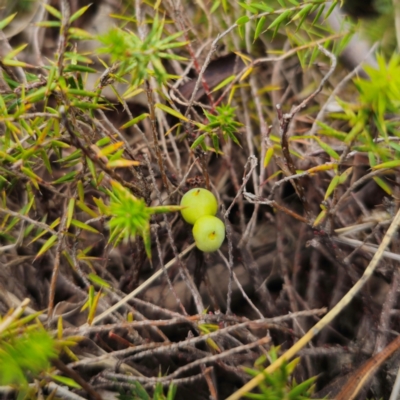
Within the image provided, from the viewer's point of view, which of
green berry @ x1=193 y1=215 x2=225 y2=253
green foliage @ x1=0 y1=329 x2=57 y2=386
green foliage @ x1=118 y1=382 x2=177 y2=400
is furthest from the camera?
green berry @ x1=193 y1=215 x2=225 y2=253

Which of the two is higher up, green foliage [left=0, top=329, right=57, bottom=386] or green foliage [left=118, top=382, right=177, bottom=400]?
green foliage [left=0, top=329, right=57, bottom=386]

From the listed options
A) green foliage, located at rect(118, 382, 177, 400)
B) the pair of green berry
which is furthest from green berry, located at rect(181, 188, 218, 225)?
green foliage, located at rect(118, 382, 177, 400)

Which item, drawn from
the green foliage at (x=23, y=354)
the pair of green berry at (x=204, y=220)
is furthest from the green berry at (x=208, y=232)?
the green foliage at (x=23, y=354)

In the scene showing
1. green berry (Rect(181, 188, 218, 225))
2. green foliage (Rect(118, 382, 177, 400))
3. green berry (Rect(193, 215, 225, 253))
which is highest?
green berry (Rect(181, 188, 218, 225))

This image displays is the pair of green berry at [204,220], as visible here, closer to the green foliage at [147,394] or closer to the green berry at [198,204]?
the green berry at [198,204]

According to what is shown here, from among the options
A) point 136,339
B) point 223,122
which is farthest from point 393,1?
point 136,339

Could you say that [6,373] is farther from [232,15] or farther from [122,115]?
[232,15]

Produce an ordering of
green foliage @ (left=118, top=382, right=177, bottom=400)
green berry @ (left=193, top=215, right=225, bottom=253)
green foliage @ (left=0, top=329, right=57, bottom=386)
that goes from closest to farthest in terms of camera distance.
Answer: green foliage @ (left=0, top=329, right=57, bottom=386), green foliage @ (left=118, top=382, right=177, bottom=400), green berry @ (left=193, top=215, right=225, bottom=253)

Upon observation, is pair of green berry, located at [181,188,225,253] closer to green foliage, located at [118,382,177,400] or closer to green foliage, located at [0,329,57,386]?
green foliage, located at [118,382,177,400]
